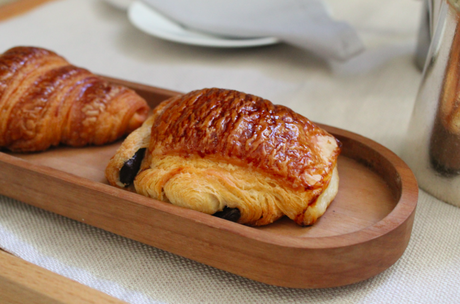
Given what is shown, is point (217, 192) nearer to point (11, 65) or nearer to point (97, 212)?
point (97, 212)

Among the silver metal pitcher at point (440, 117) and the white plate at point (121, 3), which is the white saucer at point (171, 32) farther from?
the silver metal pitcher at point (440, 117)

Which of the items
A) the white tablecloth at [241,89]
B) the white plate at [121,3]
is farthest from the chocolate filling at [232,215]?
the white plate at [121,3]

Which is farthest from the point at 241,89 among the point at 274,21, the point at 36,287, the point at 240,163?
the point at 36,287

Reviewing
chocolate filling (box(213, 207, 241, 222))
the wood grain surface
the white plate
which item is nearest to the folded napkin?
the white plate

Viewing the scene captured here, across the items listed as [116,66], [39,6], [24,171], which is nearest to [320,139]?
[24,171]

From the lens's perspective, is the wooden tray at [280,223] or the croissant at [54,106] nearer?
the wooden tray at [280,223]

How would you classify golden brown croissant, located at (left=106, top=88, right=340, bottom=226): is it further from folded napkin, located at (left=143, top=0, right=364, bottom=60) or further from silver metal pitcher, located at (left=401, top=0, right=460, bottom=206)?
folded napkin, located at (left=143, top=0, right=364, bottom=60)
